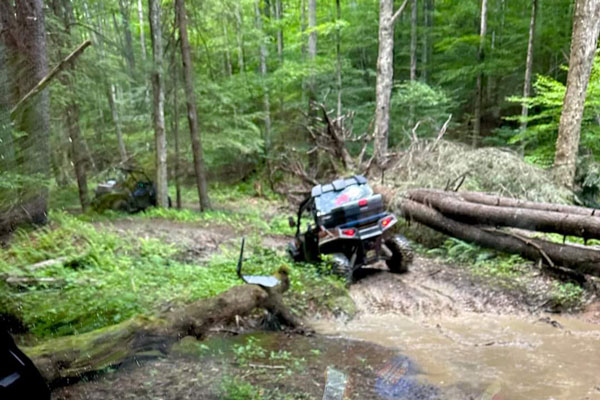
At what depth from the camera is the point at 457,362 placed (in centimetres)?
448

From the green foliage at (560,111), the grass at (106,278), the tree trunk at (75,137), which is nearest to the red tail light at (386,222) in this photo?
the grass at (106,278)

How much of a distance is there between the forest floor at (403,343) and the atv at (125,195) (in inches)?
234

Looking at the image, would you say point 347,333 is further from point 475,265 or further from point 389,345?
point 475,265

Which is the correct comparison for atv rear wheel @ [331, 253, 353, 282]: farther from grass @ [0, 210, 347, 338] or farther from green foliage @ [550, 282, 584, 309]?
green foliage @ [550, 282, 584, 309]

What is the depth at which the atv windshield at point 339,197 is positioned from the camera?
769cm

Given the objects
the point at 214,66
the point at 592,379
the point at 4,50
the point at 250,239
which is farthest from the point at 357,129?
the point at 4,50

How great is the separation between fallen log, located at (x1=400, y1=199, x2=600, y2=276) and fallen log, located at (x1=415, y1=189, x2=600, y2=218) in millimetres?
595

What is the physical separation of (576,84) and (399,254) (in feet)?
22.0

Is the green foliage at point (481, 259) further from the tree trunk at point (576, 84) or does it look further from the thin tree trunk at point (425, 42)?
the thin tree trunk at point (425, 42)

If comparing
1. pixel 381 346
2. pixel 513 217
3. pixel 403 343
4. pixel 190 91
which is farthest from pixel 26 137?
pixel 190 91

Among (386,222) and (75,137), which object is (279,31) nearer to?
(386,222)

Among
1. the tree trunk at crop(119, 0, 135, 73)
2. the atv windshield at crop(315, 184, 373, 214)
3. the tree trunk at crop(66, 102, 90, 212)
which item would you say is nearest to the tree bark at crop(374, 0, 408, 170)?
the atv windshield at crop(315, 184, 373, 214)

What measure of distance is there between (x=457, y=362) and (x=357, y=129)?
15.0 m

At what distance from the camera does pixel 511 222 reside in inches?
294
